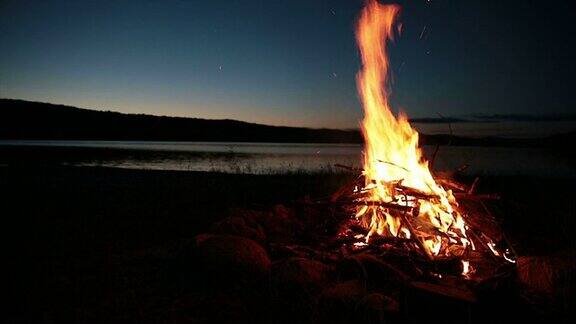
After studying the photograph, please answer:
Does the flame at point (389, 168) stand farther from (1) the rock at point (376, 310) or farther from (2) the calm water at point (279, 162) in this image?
(2) the calm water at point (279, 162)

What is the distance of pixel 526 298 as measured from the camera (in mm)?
3613

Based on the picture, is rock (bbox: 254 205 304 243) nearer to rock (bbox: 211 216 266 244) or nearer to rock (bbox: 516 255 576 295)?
rock (bbox: 211 216 266 244)

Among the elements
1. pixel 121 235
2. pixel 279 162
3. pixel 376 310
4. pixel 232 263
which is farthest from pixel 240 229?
pixel 279 162

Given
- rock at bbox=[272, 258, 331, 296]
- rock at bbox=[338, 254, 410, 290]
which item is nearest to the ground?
rock at bbox=[272, 258, 331, 296]

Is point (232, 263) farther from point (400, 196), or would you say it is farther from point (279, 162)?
point (279, 162)

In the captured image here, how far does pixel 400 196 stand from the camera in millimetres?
5473

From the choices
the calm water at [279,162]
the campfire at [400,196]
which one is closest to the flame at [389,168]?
the campfire at [400,196]

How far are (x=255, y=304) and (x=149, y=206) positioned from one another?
626cm

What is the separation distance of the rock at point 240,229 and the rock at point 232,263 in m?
0.65

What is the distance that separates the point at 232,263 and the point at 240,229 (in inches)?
39.3

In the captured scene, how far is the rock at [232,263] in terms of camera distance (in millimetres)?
4695

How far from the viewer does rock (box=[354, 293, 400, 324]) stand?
12.0ft

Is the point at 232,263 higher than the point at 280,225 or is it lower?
lower

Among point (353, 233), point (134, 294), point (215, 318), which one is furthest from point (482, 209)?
point (134, 294)
